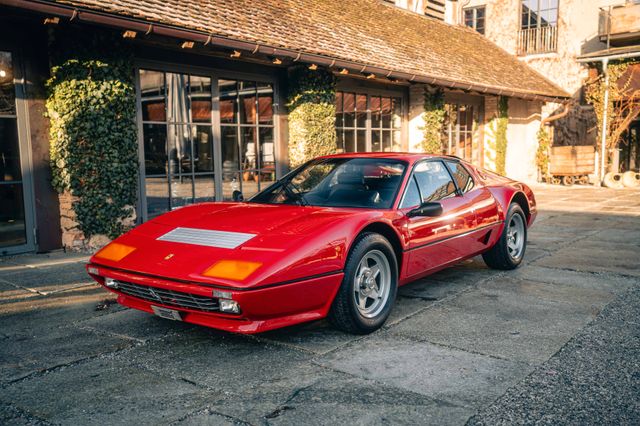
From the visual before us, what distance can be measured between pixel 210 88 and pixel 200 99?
0.28 metres

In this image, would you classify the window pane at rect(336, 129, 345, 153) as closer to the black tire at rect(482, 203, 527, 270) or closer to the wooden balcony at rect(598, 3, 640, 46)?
the black tire at rect(482, 203, 527, 270)

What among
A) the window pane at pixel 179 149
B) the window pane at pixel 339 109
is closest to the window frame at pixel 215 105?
the window pane at pixel 179 149

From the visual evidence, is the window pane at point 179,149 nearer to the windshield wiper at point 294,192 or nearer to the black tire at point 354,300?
the windshield wiper at point 294,192

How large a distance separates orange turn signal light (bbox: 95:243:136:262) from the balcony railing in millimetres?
20835

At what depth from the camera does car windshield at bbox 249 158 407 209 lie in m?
4.08

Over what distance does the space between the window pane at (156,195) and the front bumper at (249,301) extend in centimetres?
442

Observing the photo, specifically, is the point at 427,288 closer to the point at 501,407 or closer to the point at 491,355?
the point at 491,355

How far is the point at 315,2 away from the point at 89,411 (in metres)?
10.8

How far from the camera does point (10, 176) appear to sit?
6426mm

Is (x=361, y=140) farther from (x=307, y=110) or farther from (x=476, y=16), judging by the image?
(x=476, y=16)

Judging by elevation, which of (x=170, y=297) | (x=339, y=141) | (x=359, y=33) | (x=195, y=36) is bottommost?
(x=170, y=297)

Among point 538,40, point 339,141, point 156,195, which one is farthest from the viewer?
point 538,40

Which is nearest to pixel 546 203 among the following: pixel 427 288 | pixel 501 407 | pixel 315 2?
pixel 315 2

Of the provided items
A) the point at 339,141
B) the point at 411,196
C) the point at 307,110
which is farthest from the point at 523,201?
the point at 339,141
